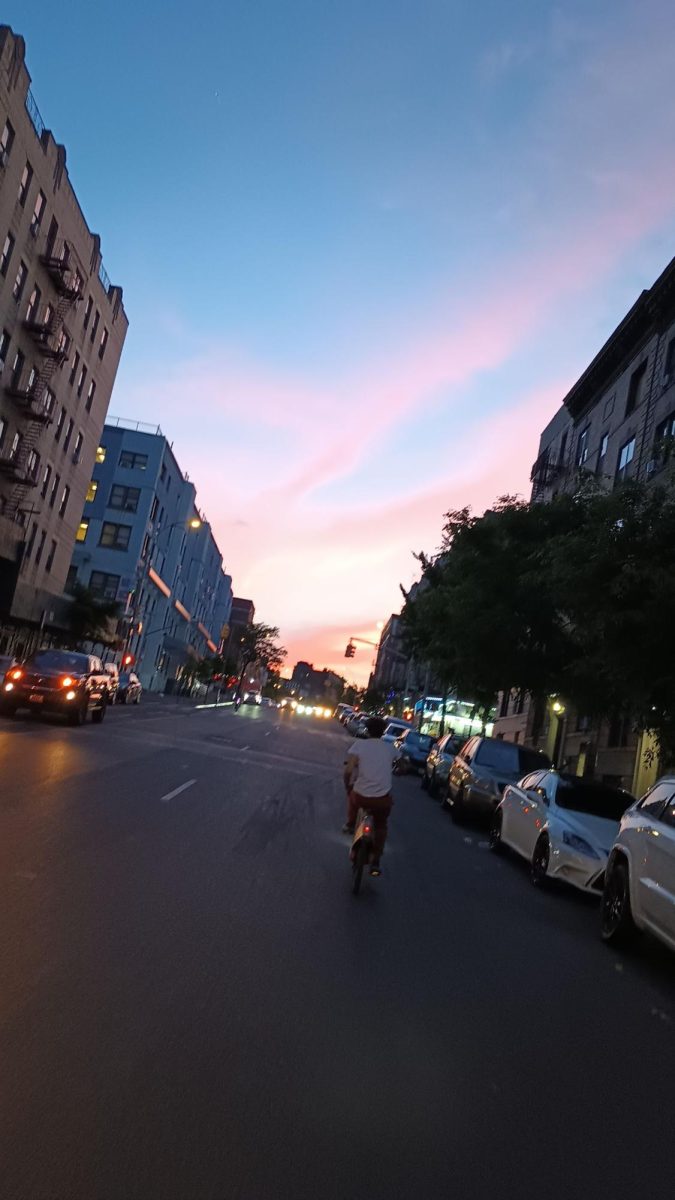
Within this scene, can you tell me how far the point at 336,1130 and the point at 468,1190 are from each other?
607mm

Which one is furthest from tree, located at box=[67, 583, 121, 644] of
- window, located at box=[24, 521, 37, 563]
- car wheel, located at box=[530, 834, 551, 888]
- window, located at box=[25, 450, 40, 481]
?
car wheel, located at box=[530, 834, 551, 888]

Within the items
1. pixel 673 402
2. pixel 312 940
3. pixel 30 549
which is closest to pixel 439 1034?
pixel 312 940

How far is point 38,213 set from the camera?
1507 inches

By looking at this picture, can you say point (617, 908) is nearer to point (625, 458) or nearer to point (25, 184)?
point (625, 458)

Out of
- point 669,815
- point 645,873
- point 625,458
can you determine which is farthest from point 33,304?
point 645,873

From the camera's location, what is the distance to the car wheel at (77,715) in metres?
24.7

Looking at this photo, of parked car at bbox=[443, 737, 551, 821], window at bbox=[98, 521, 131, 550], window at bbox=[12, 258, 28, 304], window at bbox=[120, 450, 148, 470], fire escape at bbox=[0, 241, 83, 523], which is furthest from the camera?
window at bbox=[120, 450, 148, 470]

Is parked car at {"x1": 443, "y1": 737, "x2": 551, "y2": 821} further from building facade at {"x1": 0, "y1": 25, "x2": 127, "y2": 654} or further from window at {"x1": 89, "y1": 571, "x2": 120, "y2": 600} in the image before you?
window at {"x1": 89, "y1": 571, "x2": 120, "y2": 600}

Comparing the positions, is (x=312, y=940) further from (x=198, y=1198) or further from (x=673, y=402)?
(x=673, y=402)

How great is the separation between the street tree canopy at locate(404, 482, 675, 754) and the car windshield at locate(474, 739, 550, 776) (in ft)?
5.13

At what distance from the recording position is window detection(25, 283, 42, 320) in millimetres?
38312

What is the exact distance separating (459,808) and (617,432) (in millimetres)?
20408

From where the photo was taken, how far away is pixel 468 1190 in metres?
4.01

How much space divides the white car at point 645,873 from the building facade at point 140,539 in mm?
50365
